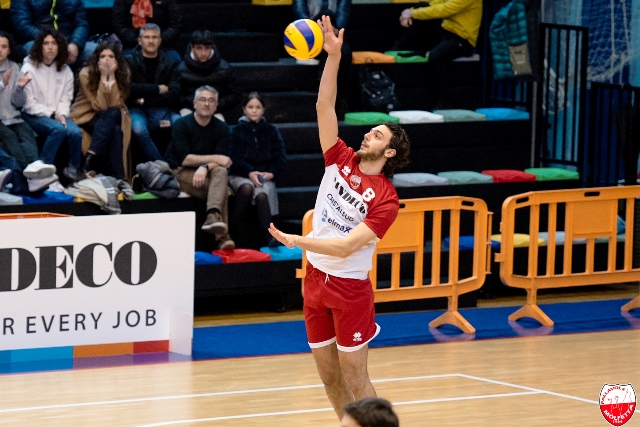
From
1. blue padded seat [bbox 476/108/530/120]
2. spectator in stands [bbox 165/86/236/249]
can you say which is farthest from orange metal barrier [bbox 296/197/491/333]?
blue padded seat [bbox 476/108/530/120]

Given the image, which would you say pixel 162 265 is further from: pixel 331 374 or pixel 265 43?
pixel 265 43

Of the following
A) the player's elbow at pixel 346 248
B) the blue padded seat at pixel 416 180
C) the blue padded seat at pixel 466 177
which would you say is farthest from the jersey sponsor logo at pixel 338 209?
the blue padded seat at pixel 466 177

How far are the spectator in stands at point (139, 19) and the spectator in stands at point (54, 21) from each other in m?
0.36

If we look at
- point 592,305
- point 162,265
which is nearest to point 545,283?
point 592,305

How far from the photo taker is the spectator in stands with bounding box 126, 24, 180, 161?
12.7m

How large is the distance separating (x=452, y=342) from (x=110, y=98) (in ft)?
13.8

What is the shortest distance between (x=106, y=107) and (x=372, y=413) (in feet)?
26.9

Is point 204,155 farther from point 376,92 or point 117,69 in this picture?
point 376,92

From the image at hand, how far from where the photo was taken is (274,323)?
38.3ft

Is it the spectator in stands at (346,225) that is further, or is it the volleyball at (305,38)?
the volleyball at (305,38)

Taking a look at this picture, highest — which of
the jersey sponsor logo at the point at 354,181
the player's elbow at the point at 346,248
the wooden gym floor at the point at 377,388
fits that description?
the jersey sponsor logo at the point at 354,181

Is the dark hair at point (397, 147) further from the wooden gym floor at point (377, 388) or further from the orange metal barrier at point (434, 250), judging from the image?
the orange metal barrier at point (434, 250)

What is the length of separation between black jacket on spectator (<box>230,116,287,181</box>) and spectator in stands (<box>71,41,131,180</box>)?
1089mm

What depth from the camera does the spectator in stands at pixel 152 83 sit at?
1273 cm
